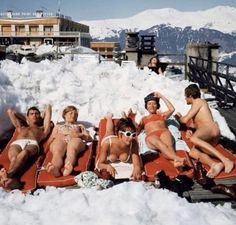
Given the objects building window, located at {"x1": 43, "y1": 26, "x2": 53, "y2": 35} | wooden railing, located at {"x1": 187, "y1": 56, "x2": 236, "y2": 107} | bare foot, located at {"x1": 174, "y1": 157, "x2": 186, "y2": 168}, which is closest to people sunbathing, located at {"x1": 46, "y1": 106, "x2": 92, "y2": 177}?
bare foot, located at {"x1": 174, "y1": 157, "x2": 186, "y2": 168}

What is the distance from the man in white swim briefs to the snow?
1.33ft

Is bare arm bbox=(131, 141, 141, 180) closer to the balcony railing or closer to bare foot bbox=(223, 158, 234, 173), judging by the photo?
bare foot bbox=(223, 158, 234, 173)

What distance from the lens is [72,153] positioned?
604 centimetres

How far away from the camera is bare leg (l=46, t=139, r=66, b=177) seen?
557 cm

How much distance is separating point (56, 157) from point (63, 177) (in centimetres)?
45

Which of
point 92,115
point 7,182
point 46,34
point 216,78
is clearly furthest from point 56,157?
point 46,34

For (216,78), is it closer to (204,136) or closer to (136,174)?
(204,136)

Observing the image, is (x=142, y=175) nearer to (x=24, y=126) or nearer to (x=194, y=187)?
(x=194, y=187)

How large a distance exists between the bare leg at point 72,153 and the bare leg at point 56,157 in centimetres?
8

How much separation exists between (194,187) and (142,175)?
72 centimetres

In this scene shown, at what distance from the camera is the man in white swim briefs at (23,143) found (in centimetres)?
534

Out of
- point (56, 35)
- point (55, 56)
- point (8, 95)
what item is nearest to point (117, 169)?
point (8, 95)

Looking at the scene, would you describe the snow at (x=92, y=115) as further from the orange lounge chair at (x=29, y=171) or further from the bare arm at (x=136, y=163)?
the bare arm at (x=136, y=163)

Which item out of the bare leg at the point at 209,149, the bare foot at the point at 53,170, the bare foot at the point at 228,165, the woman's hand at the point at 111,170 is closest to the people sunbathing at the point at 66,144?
the bare foot at the point at 53,170
